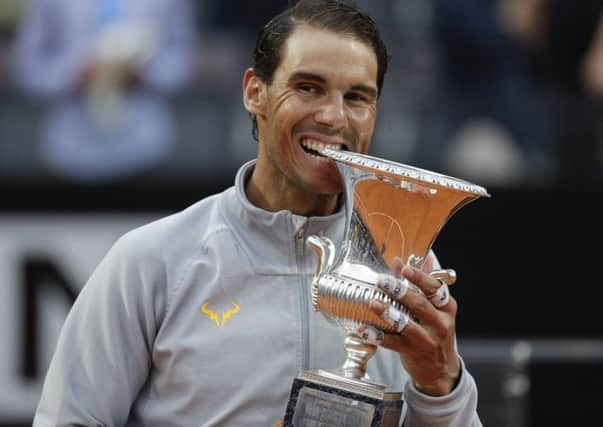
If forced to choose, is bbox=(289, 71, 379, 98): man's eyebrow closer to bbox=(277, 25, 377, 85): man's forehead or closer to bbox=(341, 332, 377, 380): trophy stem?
bbox=(277, 25, 377, 85): man's forehead

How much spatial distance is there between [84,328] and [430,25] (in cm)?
323

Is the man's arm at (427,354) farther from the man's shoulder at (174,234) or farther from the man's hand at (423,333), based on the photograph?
the man's shoulder at (174,234)

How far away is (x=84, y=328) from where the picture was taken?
2.32 metres

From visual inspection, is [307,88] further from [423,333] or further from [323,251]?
[423,333]

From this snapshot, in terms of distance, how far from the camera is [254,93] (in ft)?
8.26

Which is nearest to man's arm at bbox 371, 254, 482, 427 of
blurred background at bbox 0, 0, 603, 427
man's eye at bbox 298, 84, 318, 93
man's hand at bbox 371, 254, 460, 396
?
man's hand at bbox 371, 254, 460, 396

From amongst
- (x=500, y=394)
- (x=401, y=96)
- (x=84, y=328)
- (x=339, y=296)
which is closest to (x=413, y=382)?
(x=339, y=296)

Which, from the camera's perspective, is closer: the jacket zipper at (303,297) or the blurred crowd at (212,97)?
the jacket zipper at (303,297)

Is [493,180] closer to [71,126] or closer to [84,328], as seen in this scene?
[71,126]

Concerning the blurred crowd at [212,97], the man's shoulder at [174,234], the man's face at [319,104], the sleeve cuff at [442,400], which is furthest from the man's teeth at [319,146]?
the blurred crowd at [212,97]

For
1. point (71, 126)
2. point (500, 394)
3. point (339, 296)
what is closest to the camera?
point (339, 296)

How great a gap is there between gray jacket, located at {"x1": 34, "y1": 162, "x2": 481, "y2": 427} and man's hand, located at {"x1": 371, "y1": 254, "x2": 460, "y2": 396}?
0.05 meters

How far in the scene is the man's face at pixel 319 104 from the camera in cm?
234

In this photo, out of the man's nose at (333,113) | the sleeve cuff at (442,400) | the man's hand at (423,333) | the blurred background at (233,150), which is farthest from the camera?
the blurred background at (233,150)
